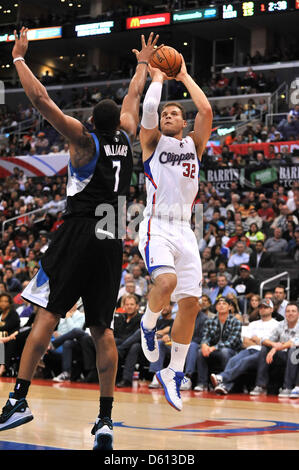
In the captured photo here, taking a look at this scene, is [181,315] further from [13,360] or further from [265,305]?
[13,360]

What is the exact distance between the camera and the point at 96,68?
3272 cm

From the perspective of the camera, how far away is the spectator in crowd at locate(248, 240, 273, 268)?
14.1 m

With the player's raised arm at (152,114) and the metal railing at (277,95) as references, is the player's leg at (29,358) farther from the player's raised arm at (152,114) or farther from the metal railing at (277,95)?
the metal railing at (277,95)

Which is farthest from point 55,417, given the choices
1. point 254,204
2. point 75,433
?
point 254,204

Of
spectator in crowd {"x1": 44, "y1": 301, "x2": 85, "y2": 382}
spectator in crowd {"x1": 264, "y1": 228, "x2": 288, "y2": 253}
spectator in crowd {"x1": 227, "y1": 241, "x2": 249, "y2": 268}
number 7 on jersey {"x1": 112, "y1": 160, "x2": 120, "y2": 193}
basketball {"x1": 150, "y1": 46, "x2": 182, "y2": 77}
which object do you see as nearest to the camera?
number 7 on jersey {"x1": 112, "y1": 160, "x2": 120, "y2": 193}

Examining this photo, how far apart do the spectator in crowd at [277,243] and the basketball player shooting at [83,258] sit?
33.7 feet

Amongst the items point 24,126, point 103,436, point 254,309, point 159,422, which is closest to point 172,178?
point 159,422

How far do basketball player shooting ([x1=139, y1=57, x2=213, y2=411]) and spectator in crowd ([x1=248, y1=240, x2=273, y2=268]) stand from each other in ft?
27.5

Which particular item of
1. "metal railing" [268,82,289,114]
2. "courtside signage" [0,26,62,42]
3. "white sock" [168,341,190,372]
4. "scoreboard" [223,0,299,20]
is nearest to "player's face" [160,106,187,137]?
"white sock" [168,341,190,372]

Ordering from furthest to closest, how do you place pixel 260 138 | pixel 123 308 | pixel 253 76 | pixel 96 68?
pixel 96 68 → pixel 253 76 → pixel 260 138 → pixel 123 308

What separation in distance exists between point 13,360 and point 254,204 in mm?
7216

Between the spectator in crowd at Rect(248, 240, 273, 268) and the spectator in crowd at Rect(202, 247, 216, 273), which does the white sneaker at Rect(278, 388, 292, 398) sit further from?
the spectator in crowd at Rect(248, 240, 273, 268)

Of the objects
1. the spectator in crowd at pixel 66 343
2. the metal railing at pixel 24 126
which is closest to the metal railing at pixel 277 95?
the metal railing at pixel 24 126

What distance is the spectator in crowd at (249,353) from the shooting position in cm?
998
